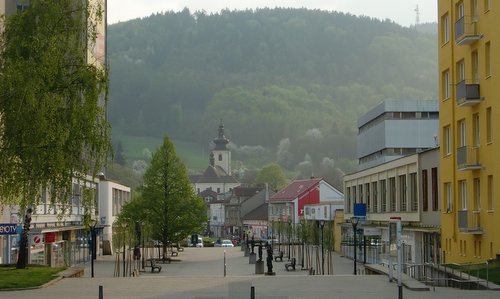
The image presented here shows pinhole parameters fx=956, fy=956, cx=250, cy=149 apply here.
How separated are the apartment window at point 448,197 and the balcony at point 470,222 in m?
3.79

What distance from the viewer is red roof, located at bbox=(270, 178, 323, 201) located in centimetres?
14298

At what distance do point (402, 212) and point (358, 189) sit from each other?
2245 cm

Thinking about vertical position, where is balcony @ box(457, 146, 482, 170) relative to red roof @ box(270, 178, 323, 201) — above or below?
→ below

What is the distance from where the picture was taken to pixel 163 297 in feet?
96.0

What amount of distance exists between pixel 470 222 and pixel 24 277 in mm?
21674

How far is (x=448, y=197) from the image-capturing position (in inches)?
2062

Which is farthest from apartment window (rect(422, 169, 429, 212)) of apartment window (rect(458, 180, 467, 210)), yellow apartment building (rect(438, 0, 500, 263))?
apartment window (rect(458, 180, 467, 210))

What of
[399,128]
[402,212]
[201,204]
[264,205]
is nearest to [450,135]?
[402,212]

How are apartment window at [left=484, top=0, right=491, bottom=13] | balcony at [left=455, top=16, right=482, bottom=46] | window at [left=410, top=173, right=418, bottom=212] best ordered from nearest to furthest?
apartment window at [left=484, top=0, right=491, bottom=13] → balcony at [left=455, top=16, right=482, bottom=46] → window at [left=410, top=173, right=418, bottom=212]

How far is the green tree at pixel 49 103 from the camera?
107ft

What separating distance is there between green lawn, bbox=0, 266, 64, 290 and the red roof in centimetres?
10084

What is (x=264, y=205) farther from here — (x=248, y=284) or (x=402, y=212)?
(x=248, y=284)

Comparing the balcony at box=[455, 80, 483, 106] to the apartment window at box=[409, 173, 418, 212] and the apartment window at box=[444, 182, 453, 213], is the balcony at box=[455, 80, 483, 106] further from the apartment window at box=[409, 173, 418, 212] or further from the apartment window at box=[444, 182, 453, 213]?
the apartment window at box=[409, 173, 418, 212]

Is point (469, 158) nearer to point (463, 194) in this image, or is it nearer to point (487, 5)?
point (463, 194)
